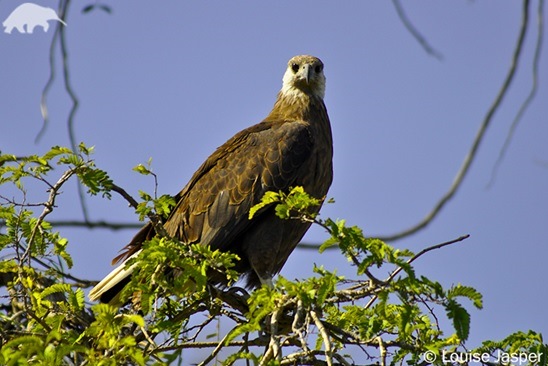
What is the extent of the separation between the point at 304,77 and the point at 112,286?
2343 millimetres

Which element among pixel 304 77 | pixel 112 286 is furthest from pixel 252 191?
pixel 304 77

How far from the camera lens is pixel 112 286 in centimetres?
536

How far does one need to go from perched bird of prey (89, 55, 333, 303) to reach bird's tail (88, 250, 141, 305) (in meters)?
0.20

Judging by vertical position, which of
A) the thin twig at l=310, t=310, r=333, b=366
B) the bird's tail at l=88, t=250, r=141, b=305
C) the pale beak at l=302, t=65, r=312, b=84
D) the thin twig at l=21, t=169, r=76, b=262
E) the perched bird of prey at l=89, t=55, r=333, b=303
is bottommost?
the thin twig at l=310, t=310, r=333, b=366

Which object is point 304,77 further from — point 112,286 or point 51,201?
point 51,201

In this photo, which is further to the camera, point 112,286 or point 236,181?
point 236,181

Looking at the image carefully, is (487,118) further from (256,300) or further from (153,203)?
(153,203)

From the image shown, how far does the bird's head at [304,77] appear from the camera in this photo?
6.87 metres

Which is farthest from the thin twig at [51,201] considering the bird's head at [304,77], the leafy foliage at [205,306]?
the bird's head at [304,77]

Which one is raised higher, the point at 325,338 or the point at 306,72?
the point at 306,72

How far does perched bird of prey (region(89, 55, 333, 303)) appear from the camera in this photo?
582 centimetres

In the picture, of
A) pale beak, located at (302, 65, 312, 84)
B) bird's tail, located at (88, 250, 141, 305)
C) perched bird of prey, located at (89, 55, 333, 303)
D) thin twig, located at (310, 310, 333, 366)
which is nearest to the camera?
thin twig, located at (310, 310, 333, 366)

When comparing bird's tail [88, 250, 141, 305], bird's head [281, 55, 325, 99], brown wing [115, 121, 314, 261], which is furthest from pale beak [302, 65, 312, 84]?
bird's tail [88, 250, 141, 305]

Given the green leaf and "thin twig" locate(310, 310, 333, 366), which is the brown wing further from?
the green leaf
